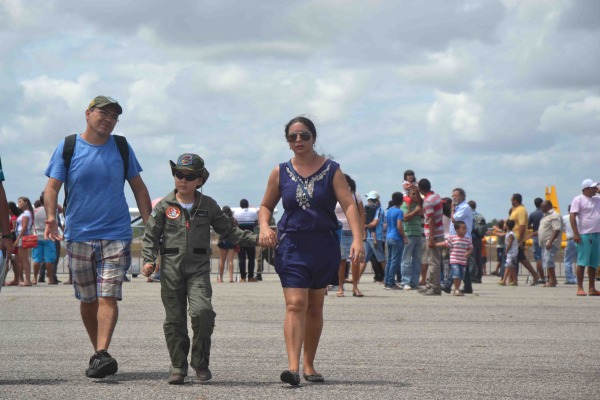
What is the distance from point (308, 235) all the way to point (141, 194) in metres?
1.50

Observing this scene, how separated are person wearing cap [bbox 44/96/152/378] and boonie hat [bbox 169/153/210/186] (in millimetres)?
543

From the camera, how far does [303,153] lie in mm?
8039

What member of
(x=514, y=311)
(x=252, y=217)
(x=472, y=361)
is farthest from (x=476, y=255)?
(x=472, y=361)

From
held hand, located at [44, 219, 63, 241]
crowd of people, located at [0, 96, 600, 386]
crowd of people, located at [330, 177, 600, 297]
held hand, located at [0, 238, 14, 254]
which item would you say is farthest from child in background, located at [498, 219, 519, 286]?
held hand, located at [0, 238, 14, 254]

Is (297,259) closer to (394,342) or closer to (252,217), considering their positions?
(394,342)

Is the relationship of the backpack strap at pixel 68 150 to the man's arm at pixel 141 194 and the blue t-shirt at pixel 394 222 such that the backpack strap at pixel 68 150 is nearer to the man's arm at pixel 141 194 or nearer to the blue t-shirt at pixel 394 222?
the man's arm at pixel 141 194

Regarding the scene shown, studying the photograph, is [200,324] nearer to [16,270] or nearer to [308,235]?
[308,235]

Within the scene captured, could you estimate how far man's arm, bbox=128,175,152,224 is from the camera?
8.54 meters

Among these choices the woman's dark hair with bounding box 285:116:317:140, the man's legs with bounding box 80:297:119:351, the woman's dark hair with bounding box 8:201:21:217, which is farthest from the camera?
the woman's dark hair with bounding box 8:201:21:217

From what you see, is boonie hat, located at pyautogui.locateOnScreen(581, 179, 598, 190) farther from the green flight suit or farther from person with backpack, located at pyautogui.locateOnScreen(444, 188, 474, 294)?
the green flight suit

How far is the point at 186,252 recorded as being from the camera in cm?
794

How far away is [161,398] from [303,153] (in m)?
2.19

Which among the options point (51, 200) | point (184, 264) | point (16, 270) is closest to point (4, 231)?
point (51, 200)

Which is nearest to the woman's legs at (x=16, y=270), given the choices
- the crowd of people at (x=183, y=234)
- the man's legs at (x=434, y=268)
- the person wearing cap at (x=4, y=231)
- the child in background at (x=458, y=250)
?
the man's legs at (x=434, y=268)
